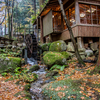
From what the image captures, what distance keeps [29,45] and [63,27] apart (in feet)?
18.0

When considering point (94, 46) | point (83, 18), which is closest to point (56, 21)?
point (83, 18)

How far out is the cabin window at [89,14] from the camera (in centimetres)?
988

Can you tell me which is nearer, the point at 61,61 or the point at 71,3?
the point at 61,61

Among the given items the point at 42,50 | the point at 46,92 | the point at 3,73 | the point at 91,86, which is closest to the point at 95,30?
the point at 42,50

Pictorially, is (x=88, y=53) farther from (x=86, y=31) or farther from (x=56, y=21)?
(x=56, y=21)

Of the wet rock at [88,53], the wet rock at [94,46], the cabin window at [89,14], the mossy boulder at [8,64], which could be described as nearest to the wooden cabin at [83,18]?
the cabin window at [89,14]

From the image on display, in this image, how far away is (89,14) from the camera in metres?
10.2

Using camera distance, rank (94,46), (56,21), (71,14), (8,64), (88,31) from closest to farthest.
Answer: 1. (8,64)
2. (88,31)
3. (94,46)
4. (71,14)
5. (56,21)

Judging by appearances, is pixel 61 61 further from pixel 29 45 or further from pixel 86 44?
pixel 29 45

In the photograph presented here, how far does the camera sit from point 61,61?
25.8ft

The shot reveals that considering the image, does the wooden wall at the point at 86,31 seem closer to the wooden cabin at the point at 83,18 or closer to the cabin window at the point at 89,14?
the wooden cabin at the point at 83,18

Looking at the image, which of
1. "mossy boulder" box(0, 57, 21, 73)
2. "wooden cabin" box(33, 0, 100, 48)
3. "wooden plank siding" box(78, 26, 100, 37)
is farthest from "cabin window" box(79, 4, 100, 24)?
"mossy boulder" box(0, 57, 21, 73)

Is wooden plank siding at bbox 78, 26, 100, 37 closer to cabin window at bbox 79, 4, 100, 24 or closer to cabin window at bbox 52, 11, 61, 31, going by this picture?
cabin window at bbox 79, 4, 100, 24

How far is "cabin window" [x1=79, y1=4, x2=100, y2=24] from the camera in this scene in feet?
32.4
